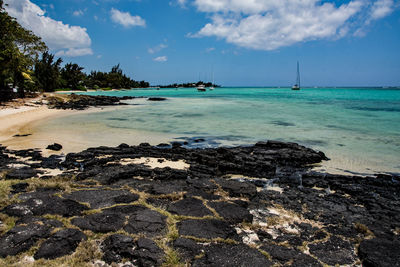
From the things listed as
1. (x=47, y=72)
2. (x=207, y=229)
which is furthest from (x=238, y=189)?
(x=47, y=72)

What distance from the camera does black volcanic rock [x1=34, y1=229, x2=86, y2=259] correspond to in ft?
10.9

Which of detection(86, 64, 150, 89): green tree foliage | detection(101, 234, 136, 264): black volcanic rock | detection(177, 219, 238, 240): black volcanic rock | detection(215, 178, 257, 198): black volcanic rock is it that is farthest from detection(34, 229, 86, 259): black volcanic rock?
detection(86, 64, 150, 89): green tree foliage

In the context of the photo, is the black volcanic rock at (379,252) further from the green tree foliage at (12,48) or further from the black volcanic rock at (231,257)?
the green tree foliage at (12,48)

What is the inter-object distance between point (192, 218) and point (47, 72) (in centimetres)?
6559

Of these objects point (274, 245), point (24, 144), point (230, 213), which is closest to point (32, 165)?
point (24, 144)

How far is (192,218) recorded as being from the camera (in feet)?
14.8

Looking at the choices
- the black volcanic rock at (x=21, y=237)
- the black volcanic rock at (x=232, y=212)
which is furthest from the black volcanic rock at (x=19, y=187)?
the black volcanic rock at (x=232, y=212)

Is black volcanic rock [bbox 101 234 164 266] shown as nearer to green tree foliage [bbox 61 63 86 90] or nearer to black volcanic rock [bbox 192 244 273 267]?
black volcanic rock [bbox 192 244 273 267]

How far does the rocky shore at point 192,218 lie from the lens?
347cm

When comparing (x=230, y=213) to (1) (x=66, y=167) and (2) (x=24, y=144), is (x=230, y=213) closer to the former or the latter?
(1) (x=66, y=167)

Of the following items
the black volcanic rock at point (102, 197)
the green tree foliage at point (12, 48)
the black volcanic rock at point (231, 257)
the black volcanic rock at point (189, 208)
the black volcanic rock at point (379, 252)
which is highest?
the green tree foliage at point (12, 48)

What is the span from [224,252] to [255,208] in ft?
5.80

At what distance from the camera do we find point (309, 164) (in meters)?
9.08

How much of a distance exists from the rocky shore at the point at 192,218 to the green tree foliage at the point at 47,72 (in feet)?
194
